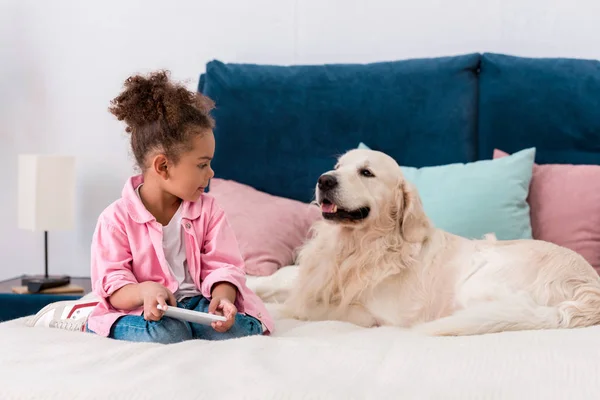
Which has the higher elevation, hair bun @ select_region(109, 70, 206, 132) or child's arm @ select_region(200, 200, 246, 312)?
hair bun @ select_region(109, 70, 206, 132)

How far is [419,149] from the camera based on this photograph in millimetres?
3125

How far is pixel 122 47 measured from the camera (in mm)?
3703

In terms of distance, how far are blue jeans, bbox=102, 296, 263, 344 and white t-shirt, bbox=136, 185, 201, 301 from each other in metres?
0.04

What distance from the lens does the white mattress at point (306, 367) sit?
124 cm

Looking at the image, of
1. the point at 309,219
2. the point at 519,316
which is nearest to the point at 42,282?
the point at 309,219

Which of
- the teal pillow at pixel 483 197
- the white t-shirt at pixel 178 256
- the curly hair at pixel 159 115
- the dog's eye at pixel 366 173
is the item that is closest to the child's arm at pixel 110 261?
the white t-shirt at pixel 178 256

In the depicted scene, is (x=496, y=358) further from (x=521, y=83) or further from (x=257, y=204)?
(x=521, y=83)

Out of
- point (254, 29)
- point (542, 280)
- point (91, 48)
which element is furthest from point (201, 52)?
point (542, 280)

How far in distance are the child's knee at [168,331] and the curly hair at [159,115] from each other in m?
0.41

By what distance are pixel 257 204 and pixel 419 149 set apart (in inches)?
28.8

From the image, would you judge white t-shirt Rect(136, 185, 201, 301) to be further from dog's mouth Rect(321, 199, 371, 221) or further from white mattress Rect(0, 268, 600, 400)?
dog's mouth Rect(321, 199, 371, 221)

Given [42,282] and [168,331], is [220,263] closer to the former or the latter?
[168,331]

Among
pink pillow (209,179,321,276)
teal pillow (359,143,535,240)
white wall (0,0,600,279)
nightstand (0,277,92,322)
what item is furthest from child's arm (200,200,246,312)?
white wall (0,0,600,279)

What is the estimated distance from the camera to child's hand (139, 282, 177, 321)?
166cm
